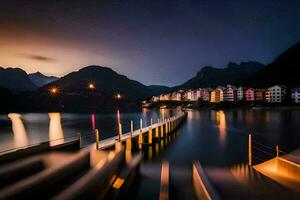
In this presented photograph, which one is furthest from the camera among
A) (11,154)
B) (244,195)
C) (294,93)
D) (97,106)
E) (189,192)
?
(97,106)

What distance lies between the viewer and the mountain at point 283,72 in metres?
152

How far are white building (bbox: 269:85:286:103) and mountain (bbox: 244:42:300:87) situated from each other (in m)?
34.6

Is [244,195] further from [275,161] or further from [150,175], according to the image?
[150,175]

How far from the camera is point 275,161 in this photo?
8.95 metres

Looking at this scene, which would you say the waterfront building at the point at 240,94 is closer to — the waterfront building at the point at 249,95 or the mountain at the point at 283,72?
the waterfront building at the point at 249,95

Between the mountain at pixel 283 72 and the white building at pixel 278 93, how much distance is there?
113 ft

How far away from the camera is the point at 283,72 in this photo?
165 meters

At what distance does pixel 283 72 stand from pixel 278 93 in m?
64.0

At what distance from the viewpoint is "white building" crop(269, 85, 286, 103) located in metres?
113

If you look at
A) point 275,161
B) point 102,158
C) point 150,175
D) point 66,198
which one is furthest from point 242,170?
point 66,198

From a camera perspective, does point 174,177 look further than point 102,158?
Yes

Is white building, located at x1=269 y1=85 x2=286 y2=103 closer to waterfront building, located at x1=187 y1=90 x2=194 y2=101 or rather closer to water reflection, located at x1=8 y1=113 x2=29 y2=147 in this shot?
waterfront building, located at x1=187 y1=90 x2=194 y2=101

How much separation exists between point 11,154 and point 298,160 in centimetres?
978

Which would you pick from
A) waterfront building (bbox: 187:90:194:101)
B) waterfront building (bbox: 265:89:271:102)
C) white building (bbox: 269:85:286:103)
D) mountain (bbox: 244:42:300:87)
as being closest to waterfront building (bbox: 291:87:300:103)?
white building (bbox: 269:85:286:103)
